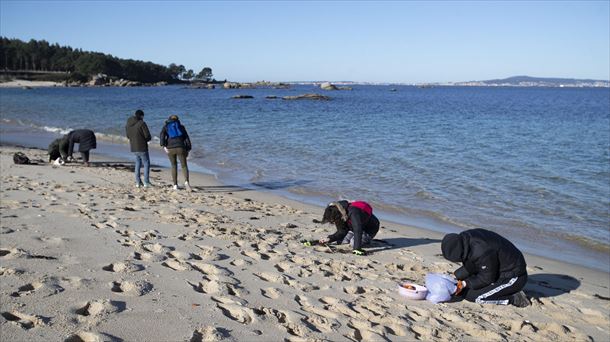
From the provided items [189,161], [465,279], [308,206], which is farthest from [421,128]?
[465,279]

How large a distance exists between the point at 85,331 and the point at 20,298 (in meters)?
0.87

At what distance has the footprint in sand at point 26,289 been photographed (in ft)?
13.7

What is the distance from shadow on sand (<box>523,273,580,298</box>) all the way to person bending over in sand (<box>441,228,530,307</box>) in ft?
1.83

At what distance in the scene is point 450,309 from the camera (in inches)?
210

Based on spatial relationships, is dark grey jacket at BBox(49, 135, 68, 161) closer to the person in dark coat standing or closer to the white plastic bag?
the person in dark coat standing

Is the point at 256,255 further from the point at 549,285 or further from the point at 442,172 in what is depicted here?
the point at 442,172

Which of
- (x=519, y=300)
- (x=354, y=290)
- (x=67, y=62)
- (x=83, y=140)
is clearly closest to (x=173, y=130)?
(x=83, y=140)

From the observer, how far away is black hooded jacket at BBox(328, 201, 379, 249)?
22.6ft

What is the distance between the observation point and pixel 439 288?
551 cm

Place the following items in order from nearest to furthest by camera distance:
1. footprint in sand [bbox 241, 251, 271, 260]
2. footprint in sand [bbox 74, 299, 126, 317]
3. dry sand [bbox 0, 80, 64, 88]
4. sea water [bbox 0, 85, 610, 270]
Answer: footprint in sand [bbox 74, 299, 126, 317], footprint in sand [bbox 241, 251, 271, 260], sea water [bbox 0, 85, 610, 270], dry sand [bbox 0, 80, 64, 88]

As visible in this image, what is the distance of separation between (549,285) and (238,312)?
4433 mm

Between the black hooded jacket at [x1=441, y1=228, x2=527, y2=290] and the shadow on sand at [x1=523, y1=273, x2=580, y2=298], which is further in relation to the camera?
the shadow on sand at [x1=523, y1=273, x2=580, y2=298]

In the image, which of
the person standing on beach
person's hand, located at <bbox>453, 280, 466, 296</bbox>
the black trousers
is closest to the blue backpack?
the person standing on beach

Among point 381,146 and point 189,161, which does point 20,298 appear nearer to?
point 189,161
